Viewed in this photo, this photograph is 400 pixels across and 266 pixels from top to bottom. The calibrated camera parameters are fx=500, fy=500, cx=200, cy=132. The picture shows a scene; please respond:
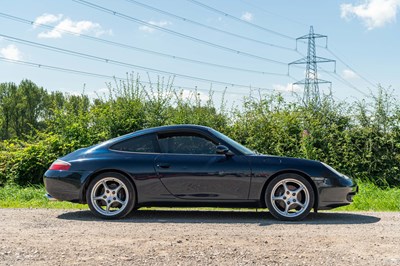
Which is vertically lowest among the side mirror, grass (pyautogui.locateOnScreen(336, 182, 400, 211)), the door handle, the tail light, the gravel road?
the gravel road

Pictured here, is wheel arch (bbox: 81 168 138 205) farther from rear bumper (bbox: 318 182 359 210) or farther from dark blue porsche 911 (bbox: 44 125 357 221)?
rear bumper (bbox: 318 182 359 210)

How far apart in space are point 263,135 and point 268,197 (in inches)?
274

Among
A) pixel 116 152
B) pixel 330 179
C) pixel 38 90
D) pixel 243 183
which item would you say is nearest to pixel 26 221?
pixel 116 152

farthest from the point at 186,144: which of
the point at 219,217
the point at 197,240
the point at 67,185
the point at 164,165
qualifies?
the point at 197,240

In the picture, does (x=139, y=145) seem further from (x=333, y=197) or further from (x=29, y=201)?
(x=29, y=201)

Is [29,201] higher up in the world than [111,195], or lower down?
lower down

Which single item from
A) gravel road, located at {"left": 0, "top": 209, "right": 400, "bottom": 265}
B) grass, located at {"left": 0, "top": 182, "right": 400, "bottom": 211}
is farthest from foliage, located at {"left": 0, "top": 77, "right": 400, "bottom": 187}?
gravel road, located at {"left": 0, "top": 209, "right": 400, "bottom": 265}

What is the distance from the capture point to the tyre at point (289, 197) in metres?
6.98

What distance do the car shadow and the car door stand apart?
353mm

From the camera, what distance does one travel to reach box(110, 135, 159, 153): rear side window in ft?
24.1

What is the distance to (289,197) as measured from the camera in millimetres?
7027

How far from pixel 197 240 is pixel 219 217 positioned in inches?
77.2

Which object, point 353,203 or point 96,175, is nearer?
point 96,175

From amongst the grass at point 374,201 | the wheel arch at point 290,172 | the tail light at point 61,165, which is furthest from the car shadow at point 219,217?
the grass at point 374,201
